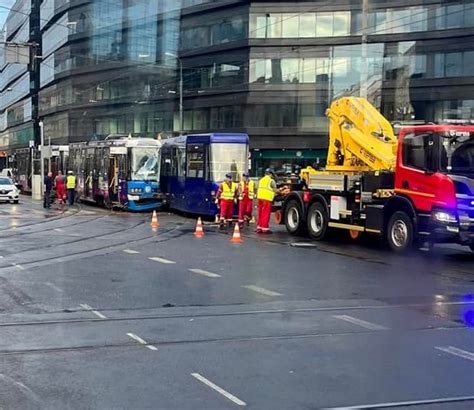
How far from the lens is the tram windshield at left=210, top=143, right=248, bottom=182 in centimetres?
2578

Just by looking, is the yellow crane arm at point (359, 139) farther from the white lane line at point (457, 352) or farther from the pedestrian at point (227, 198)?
the white lane line at point (457, 352)

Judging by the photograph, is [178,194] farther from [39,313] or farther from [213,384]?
[213,384]

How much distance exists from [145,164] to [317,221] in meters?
12.7

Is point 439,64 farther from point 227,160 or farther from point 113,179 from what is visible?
point 227,160

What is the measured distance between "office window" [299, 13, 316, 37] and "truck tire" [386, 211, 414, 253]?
5138 centimetres

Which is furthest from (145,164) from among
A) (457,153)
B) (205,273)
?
(205,273)

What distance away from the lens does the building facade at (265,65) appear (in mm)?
59969

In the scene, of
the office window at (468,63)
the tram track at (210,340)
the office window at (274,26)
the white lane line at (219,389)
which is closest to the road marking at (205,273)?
the tram track at (210,340)

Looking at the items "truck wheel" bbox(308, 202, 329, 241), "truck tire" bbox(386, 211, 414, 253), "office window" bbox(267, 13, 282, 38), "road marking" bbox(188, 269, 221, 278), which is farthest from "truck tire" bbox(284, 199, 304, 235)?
"office window" bbox(267, 13, 282, 38)

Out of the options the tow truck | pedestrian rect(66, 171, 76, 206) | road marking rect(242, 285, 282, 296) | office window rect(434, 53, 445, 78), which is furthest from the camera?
office window rect(434, 53, 445, 78)

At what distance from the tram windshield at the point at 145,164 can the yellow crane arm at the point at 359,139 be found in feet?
39.6

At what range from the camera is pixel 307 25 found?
65625 mm

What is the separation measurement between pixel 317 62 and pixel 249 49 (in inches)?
259

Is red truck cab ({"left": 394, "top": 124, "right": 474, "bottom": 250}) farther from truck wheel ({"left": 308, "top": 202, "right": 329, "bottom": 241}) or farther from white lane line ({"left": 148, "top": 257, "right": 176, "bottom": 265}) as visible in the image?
white lane line ({"left": 148, "top": 257, "right": 176, "bottom": 265})
